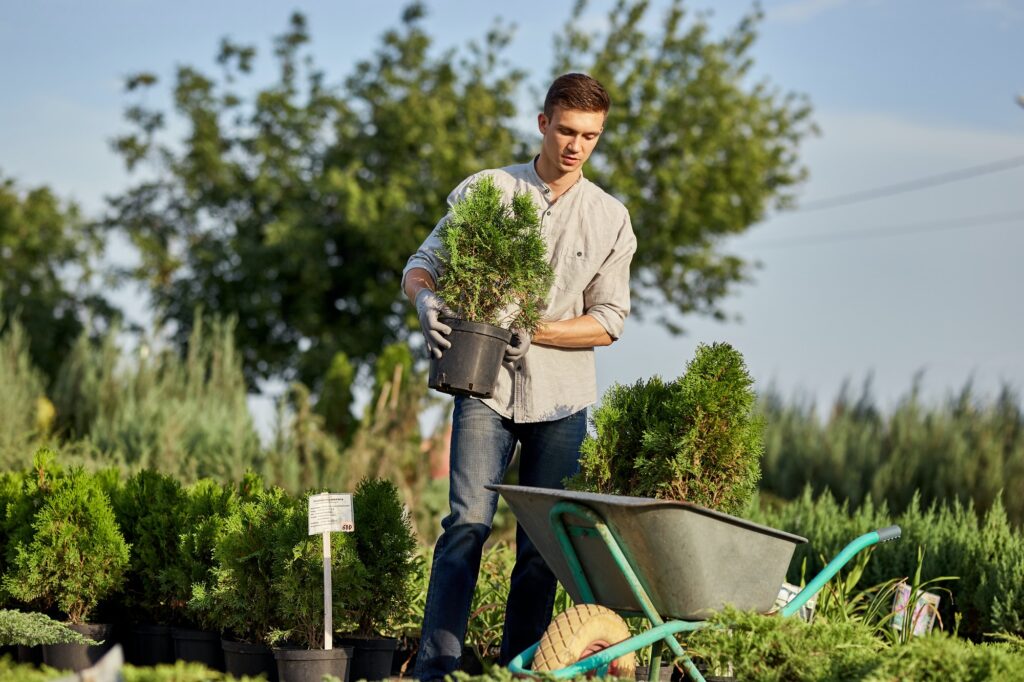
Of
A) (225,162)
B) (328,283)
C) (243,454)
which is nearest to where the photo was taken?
(243,454)

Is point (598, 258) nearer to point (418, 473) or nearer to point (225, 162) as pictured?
point (418, 473)

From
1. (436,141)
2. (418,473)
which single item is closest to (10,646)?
(418,473)

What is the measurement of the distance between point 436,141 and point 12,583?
15.4m

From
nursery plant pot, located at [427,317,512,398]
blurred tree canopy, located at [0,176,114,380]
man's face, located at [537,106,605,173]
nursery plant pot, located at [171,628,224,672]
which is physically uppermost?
blurred tree canopy, located at [0,176,114,380]

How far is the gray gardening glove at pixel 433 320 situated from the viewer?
Result: 4.07 metres

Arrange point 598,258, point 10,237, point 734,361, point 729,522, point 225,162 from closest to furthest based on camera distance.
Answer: point 729,522
point 734,361
point 598,258
point 225,162
point 10,237

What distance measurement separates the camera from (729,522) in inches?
139

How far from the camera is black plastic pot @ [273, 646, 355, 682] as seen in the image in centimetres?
441

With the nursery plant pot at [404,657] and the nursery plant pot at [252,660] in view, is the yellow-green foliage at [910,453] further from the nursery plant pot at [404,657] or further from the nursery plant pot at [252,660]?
the nursery plant pot at [252,660]

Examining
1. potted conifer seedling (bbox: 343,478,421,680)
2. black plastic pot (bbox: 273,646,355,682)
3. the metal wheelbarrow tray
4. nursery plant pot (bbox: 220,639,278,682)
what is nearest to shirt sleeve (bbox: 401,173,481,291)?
the metal wheelbarrow tray

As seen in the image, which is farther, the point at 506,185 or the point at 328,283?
the point at 328,283

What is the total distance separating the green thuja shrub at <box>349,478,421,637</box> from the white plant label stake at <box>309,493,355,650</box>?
256 millimetres

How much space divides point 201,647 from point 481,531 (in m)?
1.57

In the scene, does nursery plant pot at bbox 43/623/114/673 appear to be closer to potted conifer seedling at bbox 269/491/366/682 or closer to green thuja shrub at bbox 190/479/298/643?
green thuja shrub at bbox 190/479/298/643
